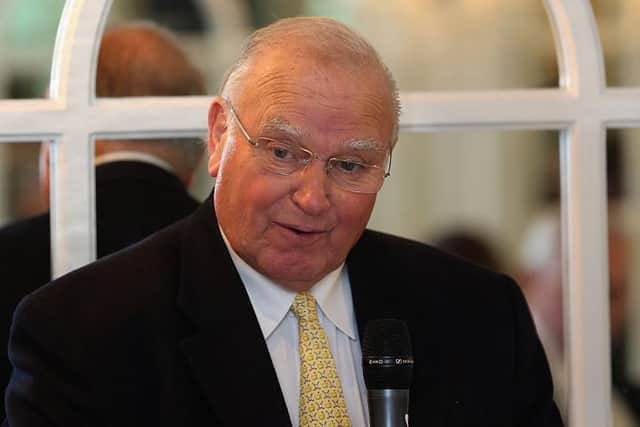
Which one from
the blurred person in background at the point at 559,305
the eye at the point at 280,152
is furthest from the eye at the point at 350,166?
the blurred person in background at the point at 559,305

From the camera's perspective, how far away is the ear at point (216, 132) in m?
2.30

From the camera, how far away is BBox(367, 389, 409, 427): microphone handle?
171cm

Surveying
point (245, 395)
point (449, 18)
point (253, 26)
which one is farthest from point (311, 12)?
point (245, 395)

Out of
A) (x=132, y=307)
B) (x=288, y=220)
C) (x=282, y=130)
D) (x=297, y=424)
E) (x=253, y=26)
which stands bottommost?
(x=297, y=424)

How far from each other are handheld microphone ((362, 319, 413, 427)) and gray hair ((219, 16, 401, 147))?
614mm

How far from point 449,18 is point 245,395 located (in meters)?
1.16

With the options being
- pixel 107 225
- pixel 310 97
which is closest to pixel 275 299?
pixel 310 97

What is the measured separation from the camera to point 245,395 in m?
2.15

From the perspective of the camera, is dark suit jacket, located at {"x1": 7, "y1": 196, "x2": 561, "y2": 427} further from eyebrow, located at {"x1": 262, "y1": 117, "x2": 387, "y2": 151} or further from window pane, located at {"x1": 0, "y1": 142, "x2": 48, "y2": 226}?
window pane, located at {"x1": 0, "y1": 142, "x2": 48, "y2": 226}

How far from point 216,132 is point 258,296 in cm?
35

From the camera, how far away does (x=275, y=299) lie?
2.31m

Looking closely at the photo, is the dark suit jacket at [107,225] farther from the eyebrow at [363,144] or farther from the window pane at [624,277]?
the window pane at [624,277]

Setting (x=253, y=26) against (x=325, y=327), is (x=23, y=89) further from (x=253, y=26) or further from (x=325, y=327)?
(x=325, y=327)

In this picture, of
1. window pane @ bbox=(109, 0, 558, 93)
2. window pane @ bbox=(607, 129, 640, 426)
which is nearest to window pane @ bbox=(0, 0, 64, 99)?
window pane @ bbox=(109, 0, 558, 93)
